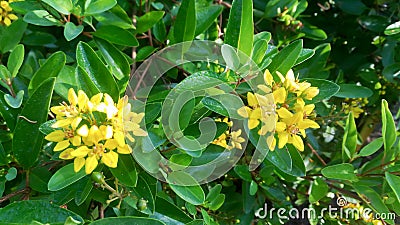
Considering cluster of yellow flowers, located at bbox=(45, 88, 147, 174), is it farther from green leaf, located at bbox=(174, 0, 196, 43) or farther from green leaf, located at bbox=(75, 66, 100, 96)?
green leaf, located at bbox=(174, 0, 196, 43)

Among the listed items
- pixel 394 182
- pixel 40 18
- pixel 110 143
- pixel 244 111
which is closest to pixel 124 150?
pixel 110 143

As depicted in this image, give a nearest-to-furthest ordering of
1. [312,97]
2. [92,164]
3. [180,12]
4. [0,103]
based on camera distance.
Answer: [92,164] < [312,97] < [0,103] < [180,12]

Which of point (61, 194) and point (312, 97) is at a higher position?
point (312, 97)

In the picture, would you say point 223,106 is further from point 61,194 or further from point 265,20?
point 265,20

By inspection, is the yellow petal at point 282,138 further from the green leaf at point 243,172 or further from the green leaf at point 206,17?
the green leaf at point 206,17

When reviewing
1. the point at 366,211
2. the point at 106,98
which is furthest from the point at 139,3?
the point at 366,211

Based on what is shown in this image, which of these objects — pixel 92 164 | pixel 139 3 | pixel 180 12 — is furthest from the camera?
pixel 139 3

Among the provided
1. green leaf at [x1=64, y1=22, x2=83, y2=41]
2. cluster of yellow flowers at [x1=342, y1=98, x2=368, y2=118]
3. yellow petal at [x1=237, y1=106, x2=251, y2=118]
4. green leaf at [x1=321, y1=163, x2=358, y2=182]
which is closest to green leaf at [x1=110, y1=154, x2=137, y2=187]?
yellow petal at [x1=237, y1=106, x2=251, y2=118]
